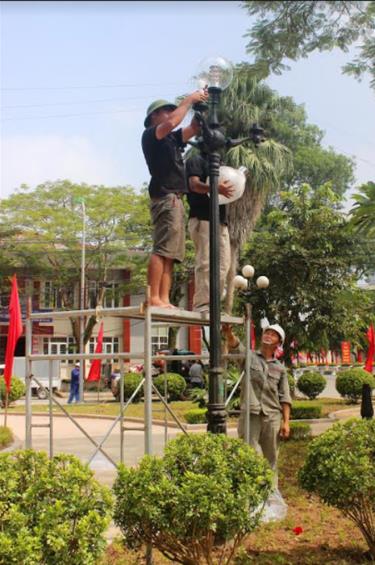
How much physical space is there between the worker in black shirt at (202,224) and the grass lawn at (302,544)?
1.90m

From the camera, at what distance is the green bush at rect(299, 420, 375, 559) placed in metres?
4.41

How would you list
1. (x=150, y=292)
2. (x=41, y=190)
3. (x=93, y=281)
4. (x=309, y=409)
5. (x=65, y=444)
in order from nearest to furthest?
(x=150, y=292), (x=65, y=444), (x=309, y=409), (x=41, y=190), (x=93, y=281)

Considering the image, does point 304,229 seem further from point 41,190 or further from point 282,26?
point 41,190

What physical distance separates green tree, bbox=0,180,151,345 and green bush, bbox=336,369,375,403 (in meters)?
13.0

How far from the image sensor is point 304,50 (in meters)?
9.16

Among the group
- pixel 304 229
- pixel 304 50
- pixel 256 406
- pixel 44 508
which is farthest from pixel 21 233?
pixel 44 508

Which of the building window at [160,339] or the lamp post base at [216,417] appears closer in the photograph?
the lamp post base at [216,417]

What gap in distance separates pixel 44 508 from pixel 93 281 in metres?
33.5

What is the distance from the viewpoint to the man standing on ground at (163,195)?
5.12m

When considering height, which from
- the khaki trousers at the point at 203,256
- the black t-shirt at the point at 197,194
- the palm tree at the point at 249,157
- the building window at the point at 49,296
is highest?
the palm tree at the point at 249,157

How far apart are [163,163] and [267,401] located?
2345mm

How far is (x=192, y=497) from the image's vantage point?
367 centimetres

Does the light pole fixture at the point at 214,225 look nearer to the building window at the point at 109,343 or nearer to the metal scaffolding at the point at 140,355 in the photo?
the metal scaffolding at the point at 140,355

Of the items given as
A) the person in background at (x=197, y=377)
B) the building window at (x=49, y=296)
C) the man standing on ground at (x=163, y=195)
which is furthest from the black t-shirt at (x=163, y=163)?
Answer: the building window at (x=49, y=296)
